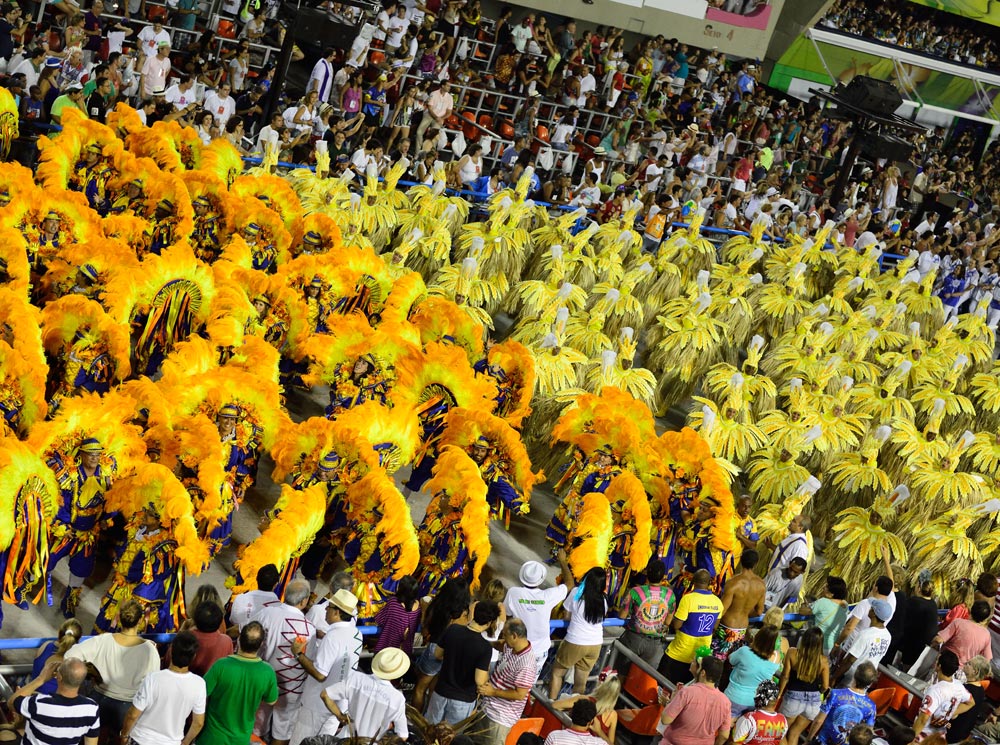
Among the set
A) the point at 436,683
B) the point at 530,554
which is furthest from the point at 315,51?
the point at 436,683

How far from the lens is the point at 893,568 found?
10.8m

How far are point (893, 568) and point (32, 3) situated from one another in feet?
35.0

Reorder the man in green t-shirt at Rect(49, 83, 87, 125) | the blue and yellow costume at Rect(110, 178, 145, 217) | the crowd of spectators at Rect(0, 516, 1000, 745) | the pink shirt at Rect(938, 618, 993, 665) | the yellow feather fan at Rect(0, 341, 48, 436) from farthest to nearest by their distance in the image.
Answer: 1. the man in green t-shirt at Rect(49, 83, 87, 125)
2. the blue and yellow costume at Rect(110, 178, 145, 217)
3. the pink shirt at Rect(938, 618, 993, 665)
4. the yellow feather fan at Rect(0, 341, 48, 436)
5. the crowd of spectators at Rect(0, 516, 1000, 745)

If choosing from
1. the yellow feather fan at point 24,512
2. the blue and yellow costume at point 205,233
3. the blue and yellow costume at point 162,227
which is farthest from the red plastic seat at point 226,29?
the yellow feather fan at point 24,512

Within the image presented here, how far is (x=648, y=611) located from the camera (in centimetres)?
840

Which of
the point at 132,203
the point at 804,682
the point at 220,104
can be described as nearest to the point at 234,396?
the point at 132,203

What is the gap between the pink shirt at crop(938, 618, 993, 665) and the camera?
9.15m

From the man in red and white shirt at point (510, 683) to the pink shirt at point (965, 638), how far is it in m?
3.47

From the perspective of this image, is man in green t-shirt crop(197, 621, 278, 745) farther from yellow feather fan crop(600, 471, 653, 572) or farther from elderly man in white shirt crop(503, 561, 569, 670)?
yellow feather fan crop(600, 471, 653, 572)

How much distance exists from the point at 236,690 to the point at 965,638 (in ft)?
17.3

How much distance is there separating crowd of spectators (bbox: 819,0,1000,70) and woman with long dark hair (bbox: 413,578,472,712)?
1896 cm

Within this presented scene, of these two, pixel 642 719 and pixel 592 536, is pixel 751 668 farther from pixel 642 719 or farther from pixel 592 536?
pixel 592 536

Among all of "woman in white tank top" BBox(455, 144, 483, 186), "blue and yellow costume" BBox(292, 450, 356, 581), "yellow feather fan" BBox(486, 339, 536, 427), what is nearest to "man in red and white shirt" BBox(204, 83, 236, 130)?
"woman in white tank top" BBox(455, 144, 483, 186)

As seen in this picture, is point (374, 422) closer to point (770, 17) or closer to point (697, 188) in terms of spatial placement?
point (697, 188)
